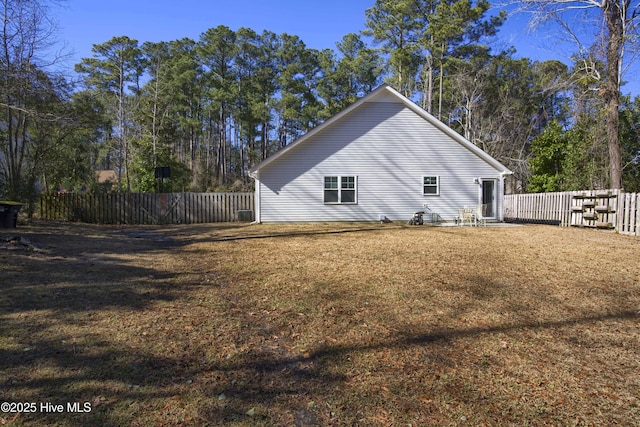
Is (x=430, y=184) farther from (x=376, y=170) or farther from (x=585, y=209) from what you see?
(x=585, y=209)

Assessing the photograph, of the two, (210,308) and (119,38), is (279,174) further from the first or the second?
(119,38)

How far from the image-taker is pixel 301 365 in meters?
3.20

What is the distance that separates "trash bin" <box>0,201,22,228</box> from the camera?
10414 mm

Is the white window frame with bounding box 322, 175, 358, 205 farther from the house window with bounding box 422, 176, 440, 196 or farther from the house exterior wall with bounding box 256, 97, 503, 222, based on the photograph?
the house window with bounding box 422, 176, 440, 196

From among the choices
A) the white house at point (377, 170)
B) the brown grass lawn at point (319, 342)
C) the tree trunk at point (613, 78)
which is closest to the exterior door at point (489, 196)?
the white house at point (377, 170)

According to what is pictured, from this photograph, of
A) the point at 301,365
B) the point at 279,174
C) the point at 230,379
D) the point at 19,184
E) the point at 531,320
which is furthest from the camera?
the point at 279,174

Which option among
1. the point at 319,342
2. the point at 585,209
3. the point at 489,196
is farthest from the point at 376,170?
the point at 319,342

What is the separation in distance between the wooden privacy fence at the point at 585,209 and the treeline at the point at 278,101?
4.26 m

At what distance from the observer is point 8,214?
1064 cm

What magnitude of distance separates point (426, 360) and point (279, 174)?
44.5 feet

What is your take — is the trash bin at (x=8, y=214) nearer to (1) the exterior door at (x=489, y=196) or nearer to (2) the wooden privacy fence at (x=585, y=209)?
(1) the exterior door at (x=489, y=196)

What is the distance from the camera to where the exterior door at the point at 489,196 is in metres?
17.0

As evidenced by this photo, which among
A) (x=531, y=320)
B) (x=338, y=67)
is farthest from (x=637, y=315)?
(x=338, y=67)

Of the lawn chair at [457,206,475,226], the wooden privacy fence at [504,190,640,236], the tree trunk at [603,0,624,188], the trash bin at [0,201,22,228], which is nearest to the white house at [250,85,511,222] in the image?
the lawn chair at [457,206,475,226]
